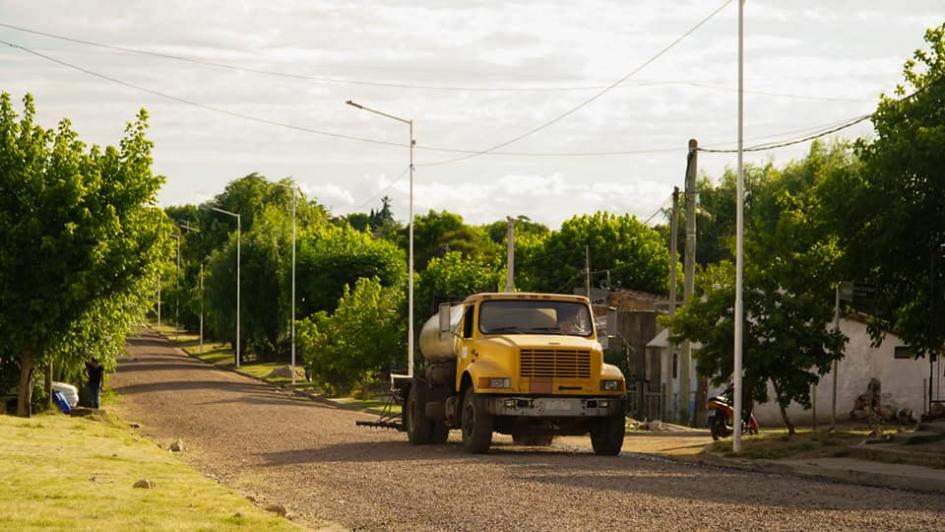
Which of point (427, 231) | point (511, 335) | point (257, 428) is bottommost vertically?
point (257, 428)

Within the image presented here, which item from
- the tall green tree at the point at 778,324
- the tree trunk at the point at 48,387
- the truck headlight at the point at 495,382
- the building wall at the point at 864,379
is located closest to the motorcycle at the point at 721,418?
the tall green tree at the point at 778,324

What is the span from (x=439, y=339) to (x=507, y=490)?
36.2 ft

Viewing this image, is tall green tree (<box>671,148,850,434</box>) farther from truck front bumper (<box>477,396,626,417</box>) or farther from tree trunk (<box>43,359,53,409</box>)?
tree trunk (<box>43,359,53,409</box>)

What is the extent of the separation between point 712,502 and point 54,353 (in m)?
25.6

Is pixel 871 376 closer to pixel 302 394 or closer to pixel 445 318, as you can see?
pixel 302 394

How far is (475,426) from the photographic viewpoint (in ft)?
85.1

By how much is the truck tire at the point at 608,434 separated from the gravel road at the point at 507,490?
65 cm

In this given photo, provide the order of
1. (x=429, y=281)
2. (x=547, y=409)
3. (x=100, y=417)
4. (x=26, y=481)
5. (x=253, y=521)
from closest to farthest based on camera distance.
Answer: (x=253, y=521) → (x=26, y=481) → (x=547, y=409) → (x=100, y=417) → (x=429, y=281)

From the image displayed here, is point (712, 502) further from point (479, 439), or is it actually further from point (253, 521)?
point (479, 439)

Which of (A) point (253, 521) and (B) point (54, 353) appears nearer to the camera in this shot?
(A) point (253, 521)

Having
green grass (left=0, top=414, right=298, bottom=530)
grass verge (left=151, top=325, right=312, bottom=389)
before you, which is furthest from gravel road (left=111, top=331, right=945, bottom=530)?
grass verge (left=151, top=325, right=312, bottom=389)

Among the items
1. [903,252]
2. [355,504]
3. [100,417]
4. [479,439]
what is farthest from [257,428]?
[355,504]

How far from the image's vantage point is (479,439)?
26.0 meters

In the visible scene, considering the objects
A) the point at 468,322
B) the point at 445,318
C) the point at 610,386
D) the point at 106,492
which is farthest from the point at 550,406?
the point at 106,492
